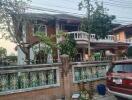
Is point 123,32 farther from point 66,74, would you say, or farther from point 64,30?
point 66,74

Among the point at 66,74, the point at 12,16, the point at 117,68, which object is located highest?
the point at 12,16

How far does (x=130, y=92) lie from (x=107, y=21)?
52.5 ft

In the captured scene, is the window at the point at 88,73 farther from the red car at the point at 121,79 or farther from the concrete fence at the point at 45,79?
the red car at the point at 121,79

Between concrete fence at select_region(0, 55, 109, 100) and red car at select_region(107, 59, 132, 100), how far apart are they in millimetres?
1819

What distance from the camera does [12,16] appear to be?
15750 millimetres

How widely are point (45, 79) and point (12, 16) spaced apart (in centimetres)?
766

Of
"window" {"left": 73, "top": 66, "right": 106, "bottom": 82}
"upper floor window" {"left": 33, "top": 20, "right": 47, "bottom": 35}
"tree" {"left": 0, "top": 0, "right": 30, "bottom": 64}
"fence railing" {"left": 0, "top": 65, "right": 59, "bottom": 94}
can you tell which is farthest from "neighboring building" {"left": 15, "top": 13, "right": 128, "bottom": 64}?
"fence railing" {"left": 0, "top": 65, "right": 59, "bottom": 94}

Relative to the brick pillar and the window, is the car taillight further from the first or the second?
the window

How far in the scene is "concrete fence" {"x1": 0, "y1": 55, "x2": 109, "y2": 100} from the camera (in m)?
8.30

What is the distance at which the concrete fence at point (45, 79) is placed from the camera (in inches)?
327

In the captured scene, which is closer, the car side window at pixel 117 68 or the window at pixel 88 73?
the car side window at pixel 117 68

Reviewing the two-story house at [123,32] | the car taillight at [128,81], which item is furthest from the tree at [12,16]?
the two-story house at [123,32]

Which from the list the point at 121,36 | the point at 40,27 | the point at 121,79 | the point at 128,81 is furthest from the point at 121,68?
the point at 121,36

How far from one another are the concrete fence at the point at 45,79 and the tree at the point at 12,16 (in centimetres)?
695
